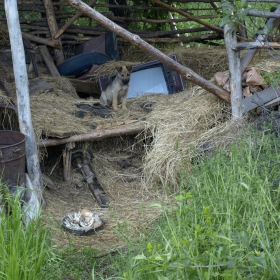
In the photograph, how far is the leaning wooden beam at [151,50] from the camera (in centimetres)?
616

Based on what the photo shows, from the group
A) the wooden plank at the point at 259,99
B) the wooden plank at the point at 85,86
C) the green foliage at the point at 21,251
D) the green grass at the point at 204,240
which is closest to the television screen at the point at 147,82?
the wooden plank at the point at 85,86

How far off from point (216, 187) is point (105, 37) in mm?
5640

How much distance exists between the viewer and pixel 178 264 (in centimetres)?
313

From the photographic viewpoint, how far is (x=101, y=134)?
6.89m

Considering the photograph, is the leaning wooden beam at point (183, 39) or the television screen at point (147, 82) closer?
the television screen at point (147, 82)

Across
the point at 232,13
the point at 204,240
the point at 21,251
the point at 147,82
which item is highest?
the point at 232,13

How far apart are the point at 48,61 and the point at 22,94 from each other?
3575 mm

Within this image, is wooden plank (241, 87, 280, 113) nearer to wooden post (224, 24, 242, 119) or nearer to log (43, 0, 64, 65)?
wooden post (224, 24, 242, 119)

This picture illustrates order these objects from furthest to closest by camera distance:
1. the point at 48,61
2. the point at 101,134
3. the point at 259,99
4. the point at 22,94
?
Answer: the point at 48,61, the point at 101,134, the point at 259,99, the point at 22,94

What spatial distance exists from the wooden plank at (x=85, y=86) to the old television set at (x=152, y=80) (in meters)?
0.33

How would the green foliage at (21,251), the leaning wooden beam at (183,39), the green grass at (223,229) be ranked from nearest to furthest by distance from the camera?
the green grass at (223,229) < the green foliage at (21,251) < the leaning wooden beam at (183,39)

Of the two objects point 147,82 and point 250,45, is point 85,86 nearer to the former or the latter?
point 147,82

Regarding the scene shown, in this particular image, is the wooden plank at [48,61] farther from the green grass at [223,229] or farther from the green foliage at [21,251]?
the green foliage at [21,251]

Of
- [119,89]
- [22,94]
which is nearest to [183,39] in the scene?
[119,89]
